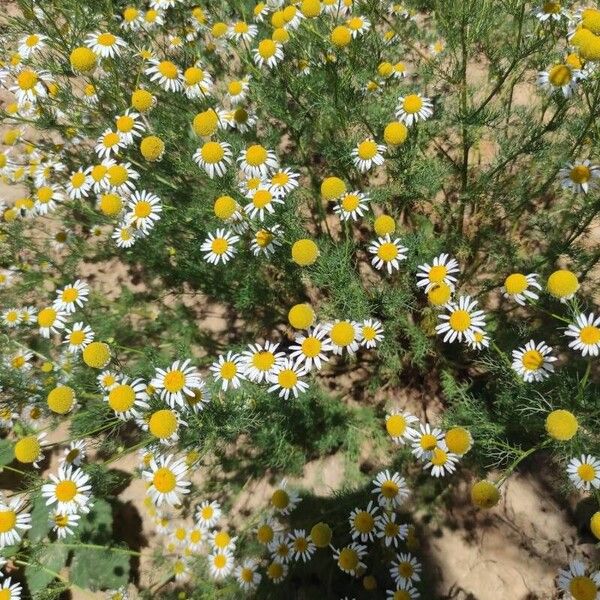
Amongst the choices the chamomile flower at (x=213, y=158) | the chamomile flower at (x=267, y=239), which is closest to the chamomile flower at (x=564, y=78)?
the chamomile flower at (x=267, y=239)

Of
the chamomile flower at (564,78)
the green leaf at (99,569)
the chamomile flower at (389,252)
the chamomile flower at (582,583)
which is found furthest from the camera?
the green leaf at (99,569)

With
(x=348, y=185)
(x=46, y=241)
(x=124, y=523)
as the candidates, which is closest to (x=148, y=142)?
(x=348, y=185)

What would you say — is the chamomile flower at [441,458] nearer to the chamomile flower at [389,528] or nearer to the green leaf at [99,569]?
the chamomile flower at [389,528]

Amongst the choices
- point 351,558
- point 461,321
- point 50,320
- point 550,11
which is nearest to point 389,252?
point 461,321

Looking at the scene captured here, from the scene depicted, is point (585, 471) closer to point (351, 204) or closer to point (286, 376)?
point (286, 376)

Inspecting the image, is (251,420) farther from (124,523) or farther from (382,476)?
(124,523)
